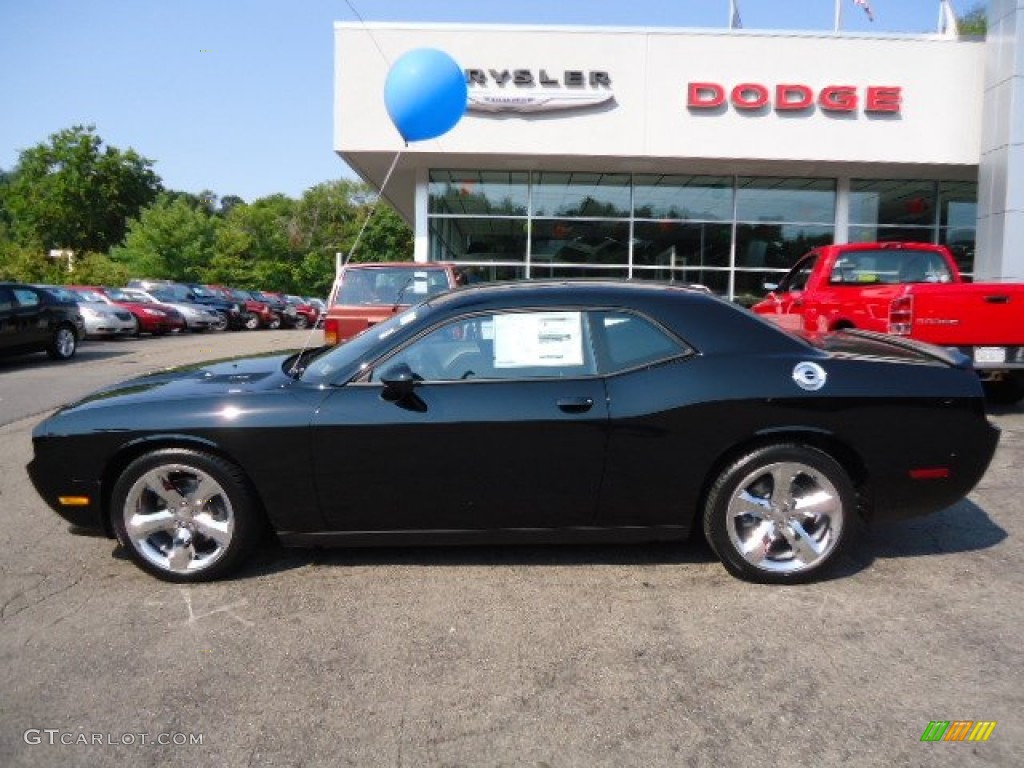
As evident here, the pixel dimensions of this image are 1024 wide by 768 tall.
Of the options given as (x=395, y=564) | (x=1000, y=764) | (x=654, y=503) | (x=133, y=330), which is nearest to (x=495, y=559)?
(x=395, y=564)

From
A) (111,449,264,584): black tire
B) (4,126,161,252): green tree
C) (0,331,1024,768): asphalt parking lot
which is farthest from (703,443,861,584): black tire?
(4,126,161,252): green tree

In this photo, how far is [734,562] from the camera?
3.65 m

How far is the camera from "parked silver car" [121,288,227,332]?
2396 centimetres

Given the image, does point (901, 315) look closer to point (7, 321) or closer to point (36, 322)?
point (7, 321)

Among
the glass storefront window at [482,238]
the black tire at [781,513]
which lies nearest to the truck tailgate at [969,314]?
the black tire at [781,513]

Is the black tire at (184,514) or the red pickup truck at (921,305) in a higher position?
the red pickup truck at (921,305)

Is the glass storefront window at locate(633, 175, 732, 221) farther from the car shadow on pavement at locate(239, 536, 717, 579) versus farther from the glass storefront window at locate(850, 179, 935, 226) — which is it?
the car shadow on pavement at locate(239, 536, 717, 579)

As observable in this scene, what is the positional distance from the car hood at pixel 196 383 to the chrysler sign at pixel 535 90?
11.4 m

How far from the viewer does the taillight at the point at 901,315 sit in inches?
268

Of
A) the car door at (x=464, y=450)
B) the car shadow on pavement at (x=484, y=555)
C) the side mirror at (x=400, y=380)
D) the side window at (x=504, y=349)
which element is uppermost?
the side window at (x=504, y=349)

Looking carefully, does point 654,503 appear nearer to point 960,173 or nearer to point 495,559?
point 495,559

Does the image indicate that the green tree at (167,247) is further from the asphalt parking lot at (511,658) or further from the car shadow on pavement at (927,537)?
the car shadow on pavement at (927,537)

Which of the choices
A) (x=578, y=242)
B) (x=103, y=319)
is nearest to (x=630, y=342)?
(x=578, y=242)
